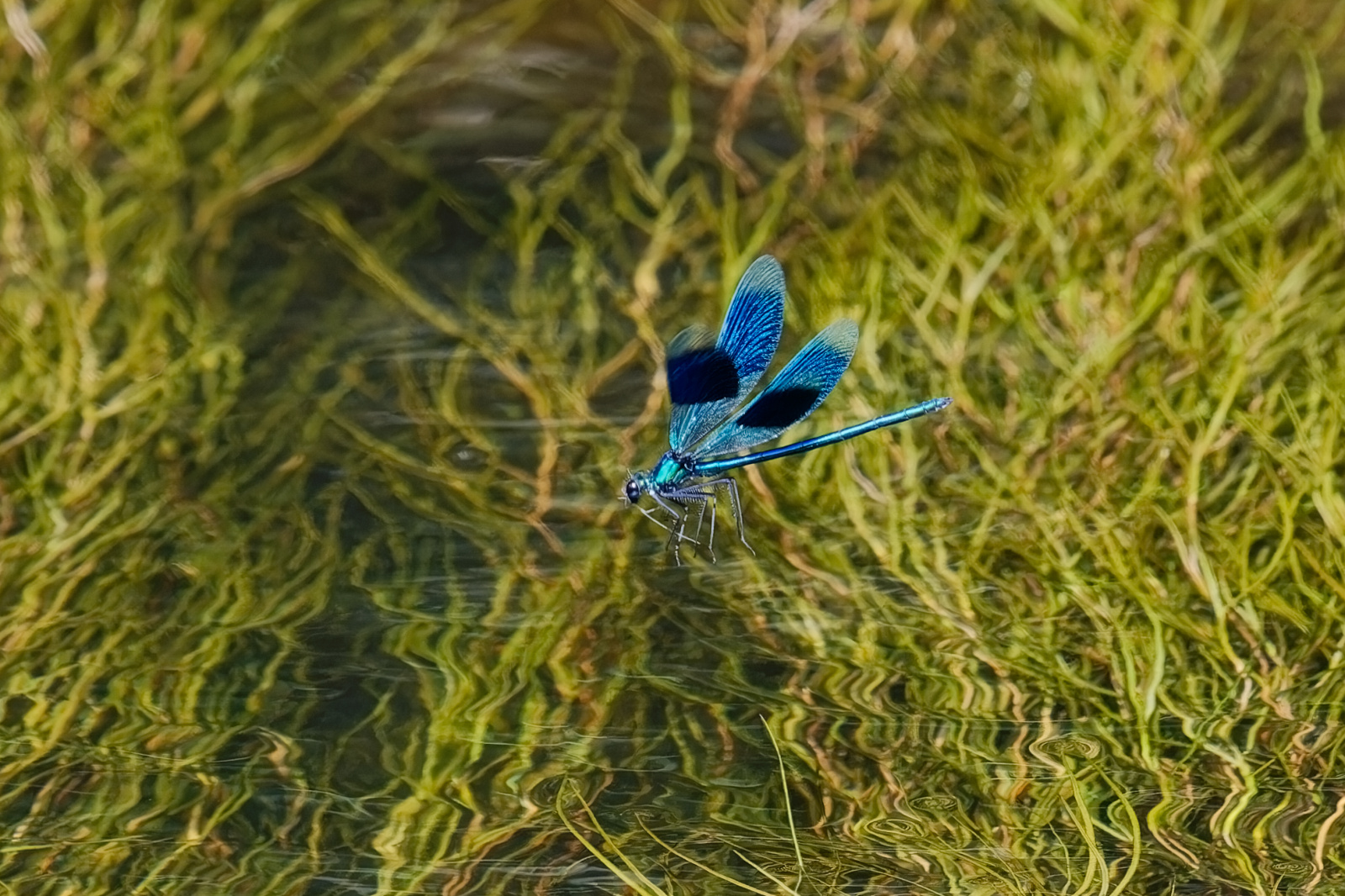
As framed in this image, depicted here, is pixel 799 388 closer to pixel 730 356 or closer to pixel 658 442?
pixel 730 356

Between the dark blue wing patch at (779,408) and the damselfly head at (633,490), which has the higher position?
the dark blue wing patch at (779,408)

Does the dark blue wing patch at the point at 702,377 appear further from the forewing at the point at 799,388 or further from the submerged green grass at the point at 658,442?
the submerged green grass at the point at 658,442

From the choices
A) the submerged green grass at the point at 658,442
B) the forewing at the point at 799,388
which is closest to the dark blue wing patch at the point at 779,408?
the forewing at the point at 799,388

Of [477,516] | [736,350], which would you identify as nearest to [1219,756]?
[736,350]

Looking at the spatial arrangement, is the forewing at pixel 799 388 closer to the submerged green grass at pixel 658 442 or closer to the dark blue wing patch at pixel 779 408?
the dark blue wing patch at pixel 779 408

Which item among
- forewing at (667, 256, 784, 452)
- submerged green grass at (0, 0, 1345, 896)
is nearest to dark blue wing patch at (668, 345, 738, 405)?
forewing at (667, 256, 784, 452)
